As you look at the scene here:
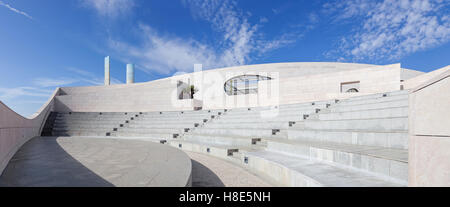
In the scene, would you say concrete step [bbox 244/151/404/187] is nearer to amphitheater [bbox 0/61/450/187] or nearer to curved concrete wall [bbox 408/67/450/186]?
amphitheater [bbox 0/61/450/187]

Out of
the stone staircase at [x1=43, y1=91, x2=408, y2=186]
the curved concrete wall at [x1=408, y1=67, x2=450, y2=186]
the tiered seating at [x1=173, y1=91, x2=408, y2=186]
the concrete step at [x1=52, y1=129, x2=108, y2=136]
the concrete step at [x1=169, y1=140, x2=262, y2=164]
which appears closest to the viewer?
the curved concrete wall at [x1=408, y1=67, x2=450, y2=186]

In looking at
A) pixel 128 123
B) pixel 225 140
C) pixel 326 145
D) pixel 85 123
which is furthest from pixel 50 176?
pixel 85 123

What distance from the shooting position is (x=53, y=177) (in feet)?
11.4

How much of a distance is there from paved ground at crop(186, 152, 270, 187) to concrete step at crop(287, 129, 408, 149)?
2.51 m

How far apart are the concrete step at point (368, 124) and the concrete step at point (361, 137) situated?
0.74m

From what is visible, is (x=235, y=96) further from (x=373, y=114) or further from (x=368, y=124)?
(x=368, y=124)

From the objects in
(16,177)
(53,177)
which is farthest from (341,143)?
(16,177)

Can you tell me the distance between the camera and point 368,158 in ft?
12.0

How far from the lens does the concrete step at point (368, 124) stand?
4.98 meters

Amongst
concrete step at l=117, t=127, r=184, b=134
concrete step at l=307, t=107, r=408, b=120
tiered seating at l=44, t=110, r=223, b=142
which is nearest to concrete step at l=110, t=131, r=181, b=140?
tiered seating at l=44, t=110, r=223, b=142

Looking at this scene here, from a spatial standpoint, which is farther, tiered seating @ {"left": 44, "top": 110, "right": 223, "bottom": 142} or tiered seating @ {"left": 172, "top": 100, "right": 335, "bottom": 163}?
tiered seating @ {"left": 44, "top": 110, "right": 223, "bottom": 142}

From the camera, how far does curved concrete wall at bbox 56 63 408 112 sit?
13758 millimetres

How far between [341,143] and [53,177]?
6667 mm
